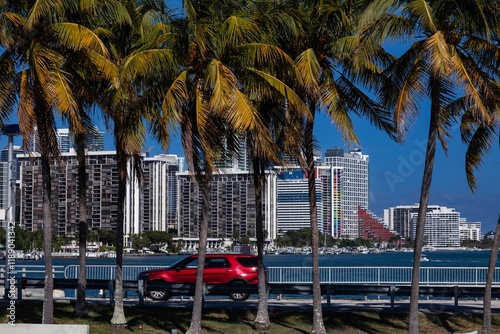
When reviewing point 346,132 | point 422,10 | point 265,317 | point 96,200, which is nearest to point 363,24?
point 422,10

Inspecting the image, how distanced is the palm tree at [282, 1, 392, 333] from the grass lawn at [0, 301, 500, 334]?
2.47 metres

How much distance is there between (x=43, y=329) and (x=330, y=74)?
11456 mm

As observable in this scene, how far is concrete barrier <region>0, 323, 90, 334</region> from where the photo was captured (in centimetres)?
1470

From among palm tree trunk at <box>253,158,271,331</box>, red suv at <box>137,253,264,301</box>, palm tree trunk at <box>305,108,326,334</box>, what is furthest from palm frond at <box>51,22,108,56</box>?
red suv at <box>137,253,264,301</box>

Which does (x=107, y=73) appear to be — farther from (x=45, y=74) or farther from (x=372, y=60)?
(x=372, y=60)

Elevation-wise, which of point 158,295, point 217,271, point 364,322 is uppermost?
point 217,271

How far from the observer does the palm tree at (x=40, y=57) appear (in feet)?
64.0

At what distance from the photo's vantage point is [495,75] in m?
22.6

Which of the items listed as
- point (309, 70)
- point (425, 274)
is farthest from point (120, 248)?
point (425, 274)

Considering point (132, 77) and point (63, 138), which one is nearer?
point (132, 77)

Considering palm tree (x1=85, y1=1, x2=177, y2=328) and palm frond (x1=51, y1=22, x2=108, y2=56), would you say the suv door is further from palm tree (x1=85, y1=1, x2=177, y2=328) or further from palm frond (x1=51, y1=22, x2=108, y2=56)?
palm frond (x1=51, y1=22, x2=108, y2=56)

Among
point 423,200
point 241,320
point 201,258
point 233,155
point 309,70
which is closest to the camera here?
point 309,70

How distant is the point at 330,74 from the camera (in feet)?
76.4

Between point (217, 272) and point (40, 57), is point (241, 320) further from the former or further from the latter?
point (40, 57)
